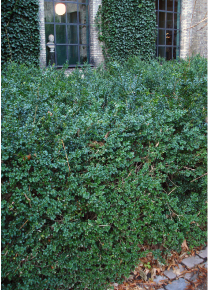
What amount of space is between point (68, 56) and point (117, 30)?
2274 mm

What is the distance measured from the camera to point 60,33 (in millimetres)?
10586

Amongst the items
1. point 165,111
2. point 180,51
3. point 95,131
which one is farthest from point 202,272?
point 180,51

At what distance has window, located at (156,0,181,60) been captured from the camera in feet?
42.3

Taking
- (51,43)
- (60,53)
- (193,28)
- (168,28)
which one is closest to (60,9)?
(51,43)

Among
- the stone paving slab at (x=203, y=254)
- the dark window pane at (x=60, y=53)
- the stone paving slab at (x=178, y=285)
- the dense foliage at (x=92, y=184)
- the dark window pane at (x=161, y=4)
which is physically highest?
the dark window pane at (x=161, y=4)

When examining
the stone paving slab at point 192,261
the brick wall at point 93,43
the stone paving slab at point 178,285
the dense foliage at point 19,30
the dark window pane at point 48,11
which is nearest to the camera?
the stone paving slab at point 178,285

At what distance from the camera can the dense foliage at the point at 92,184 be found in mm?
1820

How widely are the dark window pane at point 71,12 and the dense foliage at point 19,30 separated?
5.45 ft

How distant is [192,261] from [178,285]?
1.28 feet

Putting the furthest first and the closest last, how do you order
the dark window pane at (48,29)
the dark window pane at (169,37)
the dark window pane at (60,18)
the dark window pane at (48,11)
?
1. the dark window pane at (169,37)
2. the dark window pane at (60,18)
3. the dark window pane at (48,29)
4. the dark window pane at (48,11)

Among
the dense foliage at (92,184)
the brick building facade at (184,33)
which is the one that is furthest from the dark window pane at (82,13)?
the dense foliage at (92,184)

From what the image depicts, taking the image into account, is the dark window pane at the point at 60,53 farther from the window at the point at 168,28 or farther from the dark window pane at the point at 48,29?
the window at the point at 168,28

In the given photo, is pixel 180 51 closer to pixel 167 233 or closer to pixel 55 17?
pixel 55 17

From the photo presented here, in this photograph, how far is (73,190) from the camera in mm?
1939
